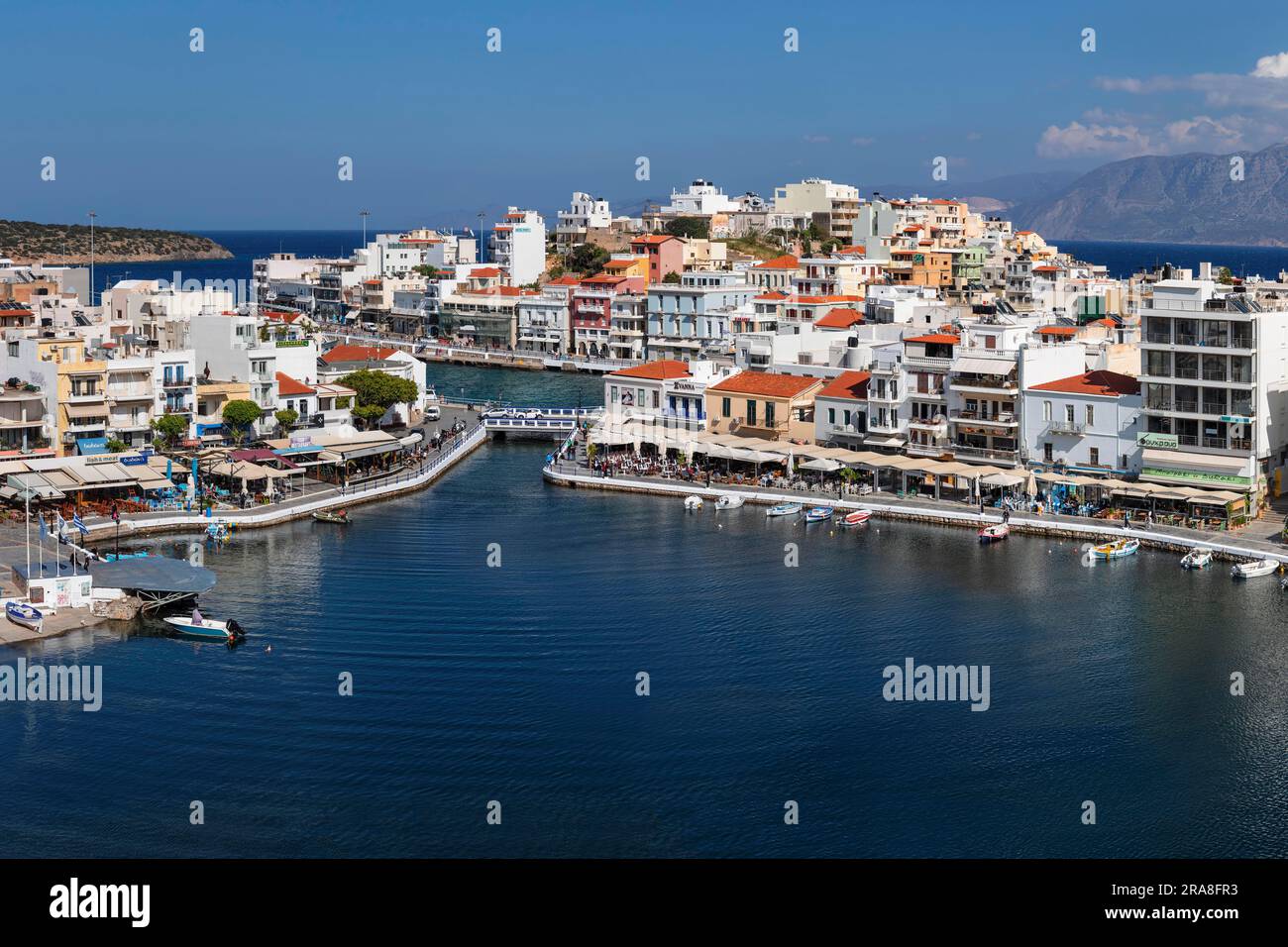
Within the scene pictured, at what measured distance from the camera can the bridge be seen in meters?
63.2

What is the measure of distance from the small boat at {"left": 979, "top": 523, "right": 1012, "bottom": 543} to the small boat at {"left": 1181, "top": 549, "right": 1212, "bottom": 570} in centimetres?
519

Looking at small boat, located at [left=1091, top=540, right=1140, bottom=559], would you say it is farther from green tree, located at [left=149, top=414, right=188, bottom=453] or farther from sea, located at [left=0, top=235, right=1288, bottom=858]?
green tree, located at [left=149, top=414, right=188, bottom=453]

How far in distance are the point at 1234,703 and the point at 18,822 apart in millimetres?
20904

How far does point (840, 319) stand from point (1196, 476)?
21686 mm

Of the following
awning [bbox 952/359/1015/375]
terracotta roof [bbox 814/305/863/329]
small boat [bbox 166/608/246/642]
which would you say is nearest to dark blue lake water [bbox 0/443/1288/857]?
small boat [bbox 166/608/246/642]

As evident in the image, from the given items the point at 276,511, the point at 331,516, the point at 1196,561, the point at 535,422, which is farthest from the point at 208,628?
the point at 535,422

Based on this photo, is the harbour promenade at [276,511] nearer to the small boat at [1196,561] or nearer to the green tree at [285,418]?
the green tree at [285,418]

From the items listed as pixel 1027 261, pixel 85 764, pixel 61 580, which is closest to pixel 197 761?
pixel 85 764

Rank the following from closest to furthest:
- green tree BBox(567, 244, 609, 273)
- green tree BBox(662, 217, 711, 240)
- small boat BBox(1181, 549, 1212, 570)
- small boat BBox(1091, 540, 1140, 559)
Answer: small boat BBox(1181, 549, 1212, 570) → small boat BBox(1091, 540, 1140, 559) → green tree BBox(567, 244, 609, 273) → green tree BBox(662, 217, 711, 240)

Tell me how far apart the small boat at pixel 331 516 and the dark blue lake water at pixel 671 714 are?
3524mm

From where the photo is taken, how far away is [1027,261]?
299ft

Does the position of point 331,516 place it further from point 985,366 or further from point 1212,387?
point 1212,387

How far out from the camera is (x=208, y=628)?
1325 inches

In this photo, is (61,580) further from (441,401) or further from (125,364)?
(441,401)
